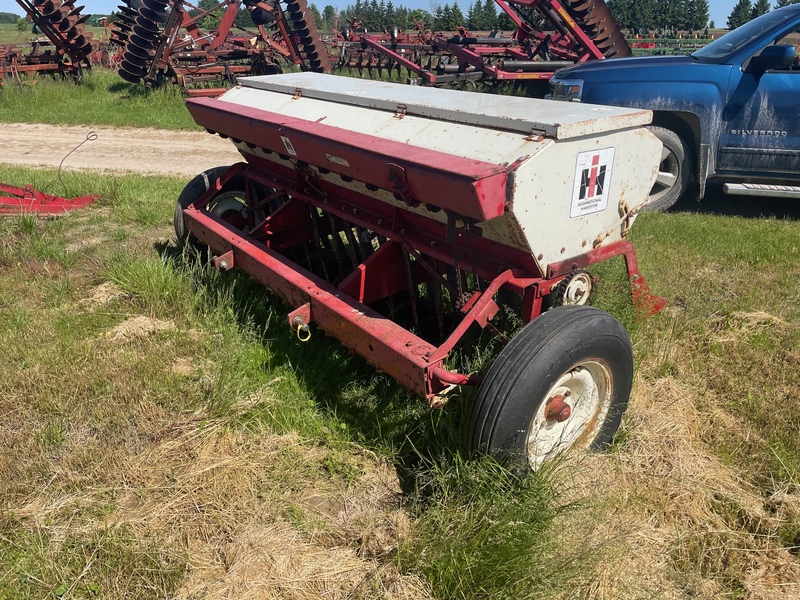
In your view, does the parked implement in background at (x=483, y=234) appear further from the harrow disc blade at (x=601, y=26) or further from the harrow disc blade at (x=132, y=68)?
the harrow disc blade at (x=132, y=68)

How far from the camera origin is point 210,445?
2959mm

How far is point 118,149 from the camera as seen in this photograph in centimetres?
1057

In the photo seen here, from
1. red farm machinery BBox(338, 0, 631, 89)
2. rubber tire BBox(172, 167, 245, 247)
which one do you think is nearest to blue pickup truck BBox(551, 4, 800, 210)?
rubber tire BBox(172, 167, 245, 247)

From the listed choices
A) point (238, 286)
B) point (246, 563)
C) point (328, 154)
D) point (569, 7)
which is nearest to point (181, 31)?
point (569, 7)

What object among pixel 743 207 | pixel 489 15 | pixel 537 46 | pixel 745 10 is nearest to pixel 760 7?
pixel 745 10

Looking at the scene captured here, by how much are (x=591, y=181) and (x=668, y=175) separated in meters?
3.98

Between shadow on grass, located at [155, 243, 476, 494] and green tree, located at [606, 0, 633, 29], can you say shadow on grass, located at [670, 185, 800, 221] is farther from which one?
green tree, located at [606, 0, 633, 29]

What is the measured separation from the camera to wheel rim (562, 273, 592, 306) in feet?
9.70

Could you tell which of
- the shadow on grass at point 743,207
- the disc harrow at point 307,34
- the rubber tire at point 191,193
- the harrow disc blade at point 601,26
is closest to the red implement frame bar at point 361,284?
the rubber tire at point 191,193

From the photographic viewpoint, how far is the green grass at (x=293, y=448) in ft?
7.66

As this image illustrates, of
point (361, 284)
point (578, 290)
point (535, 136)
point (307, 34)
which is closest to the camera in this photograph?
point (535, 136)

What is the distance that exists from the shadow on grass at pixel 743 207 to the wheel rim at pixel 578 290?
4031mm

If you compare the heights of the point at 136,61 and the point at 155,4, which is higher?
the point at 155,4

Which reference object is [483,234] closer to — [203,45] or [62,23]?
[203,45]
